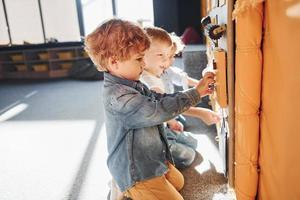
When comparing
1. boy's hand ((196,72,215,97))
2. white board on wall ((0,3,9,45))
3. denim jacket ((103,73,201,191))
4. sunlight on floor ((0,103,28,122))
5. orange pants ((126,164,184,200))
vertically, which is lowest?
sunlight on floor ((0,103,28,122))

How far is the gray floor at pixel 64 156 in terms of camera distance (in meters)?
1.37

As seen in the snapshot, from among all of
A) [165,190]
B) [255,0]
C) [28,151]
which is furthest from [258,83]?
[28,151]

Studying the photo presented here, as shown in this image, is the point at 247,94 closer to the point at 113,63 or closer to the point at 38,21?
the point at 113,63

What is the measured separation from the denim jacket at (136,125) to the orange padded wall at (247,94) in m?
0.20

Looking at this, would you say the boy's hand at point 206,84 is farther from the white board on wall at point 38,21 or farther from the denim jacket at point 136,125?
the white board on wall at point 38,21

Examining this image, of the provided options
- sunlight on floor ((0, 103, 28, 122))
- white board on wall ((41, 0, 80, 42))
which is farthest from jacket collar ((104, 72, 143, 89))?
white board on wall ((41, 0, 80, 42))

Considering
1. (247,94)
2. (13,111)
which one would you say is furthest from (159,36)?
(13,111)

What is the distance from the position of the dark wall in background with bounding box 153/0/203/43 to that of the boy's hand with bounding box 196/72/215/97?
4.07 metres

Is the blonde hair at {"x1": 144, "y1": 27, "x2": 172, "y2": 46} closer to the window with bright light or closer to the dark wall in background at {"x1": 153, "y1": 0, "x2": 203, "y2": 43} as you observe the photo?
the dark wall in background at {"x1": 153, "y1": 0, "x2": 203, "y2": 43}

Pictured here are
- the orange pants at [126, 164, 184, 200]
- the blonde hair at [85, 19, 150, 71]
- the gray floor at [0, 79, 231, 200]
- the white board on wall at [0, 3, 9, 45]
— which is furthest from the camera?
the white board on wall at [0, 3, 9, 45]

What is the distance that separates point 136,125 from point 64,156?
97 centimetres

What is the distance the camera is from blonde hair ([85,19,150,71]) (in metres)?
0.94

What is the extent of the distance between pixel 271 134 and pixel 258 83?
15cm

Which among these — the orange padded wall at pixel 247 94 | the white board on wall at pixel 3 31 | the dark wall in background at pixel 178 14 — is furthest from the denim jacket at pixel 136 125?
Answer: the white board on wall at pixel 3 31
